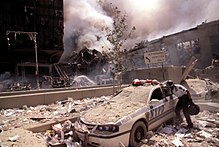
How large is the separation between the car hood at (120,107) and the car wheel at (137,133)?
1.27ft

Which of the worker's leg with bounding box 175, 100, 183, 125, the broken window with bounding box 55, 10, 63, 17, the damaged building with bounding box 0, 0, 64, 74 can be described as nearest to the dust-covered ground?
the worker's leg with bounding box 175, 100, 183, 125

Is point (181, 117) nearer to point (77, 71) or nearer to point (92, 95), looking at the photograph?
point (92, 95)

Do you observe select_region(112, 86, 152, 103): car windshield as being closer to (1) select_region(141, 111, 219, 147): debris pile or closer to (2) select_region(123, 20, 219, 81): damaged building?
(1) select_region(141, 111, 219, 147): debris pile

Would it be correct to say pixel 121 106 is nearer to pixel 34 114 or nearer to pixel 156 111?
pixel 156 111

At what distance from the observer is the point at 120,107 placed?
19.6 ft

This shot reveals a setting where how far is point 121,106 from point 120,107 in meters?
0.08

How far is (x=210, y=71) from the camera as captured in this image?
73.6ft

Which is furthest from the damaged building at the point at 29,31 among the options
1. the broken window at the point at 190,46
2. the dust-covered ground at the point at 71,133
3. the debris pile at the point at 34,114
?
the broken window at the point at 190,46

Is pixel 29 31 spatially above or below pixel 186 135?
above

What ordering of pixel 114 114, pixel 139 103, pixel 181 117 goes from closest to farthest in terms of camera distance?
1. pixel 114 114
2. pixel 139 103
3. pixel 181 117

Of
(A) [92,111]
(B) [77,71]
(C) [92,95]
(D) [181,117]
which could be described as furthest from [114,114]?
(B) [77,71]

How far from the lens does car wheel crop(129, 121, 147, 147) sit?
5.27 meters

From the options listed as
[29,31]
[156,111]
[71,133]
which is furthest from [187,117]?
[29,31]

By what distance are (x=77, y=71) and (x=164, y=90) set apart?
23.8 meters
